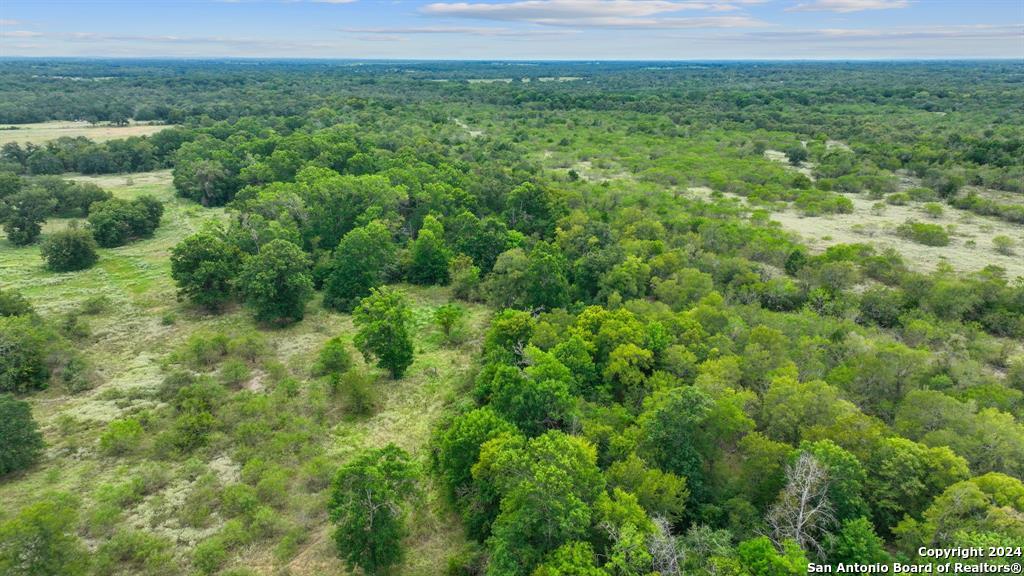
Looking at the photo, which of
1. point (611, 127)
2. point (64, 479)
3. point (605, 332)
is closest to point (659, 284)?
point (605, 332)

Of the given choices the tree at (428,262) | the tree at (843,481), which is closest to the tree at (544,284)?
the tree at (428,262)

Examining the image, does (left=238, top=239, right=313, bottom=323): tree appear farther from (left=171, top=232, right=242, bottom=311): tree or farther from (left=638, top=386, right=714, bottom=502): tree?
(left=638, top=386, right=714, bottom=502): tree

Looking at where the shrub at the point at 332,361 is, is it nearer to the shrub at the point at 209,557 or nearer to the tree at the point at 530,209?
the shrub at the point at 209,557

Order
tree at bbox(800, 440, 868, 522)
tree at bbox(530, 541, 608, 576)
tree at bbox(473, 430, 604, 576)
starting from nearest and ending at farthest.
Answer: tree at bbox(530, 541, 608, 576), tree at bbox(473, 430, 604, 576), tree at bbox(800, 440, 868, 522)

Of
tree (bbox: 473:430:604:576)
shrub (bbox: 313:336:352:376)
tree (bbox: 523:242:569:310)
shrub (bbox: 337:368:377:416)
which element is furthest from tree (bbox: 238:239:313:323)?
tree (bbox: 473:430:604:576)

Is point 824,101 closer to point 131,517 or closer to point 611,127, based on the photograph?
point 611,127

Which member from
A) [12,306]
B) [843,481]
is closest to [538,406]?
[843,481]
